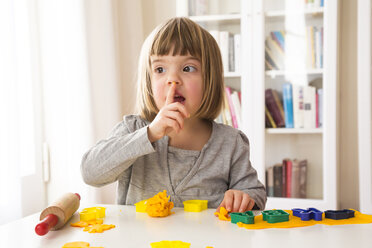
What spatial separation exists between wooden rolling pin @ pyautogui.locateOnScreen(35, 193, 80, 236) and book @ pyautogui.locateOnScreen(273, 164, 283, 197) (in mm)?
1744

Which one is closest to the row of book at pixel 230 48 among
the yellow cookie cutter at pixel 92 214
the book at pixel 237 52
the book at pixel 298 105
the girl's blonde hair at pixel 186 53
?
the book at pixel 237 52

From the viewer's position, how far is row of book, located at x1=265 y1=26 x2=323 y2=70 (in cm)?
226

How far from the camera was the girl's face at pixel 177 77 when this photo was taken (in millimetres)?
1072

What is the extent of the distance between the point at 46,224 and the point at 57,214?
0.05 metres

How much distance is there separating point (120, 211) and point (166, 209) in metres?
0.11

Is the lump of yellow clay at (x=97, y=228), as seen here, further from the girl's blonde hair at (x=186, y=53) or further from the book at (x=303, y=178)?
the book at (x=303, y=178)

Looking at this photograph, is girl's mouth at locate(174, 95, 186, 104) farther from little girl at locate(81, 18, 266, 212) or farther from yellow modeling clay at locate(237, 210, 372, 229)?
yellow modeling clay at locate(237, 210, 372, 229)

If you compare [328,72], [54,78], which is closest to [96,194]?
[54,78]

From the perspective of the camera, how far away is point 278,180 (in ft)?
7.75

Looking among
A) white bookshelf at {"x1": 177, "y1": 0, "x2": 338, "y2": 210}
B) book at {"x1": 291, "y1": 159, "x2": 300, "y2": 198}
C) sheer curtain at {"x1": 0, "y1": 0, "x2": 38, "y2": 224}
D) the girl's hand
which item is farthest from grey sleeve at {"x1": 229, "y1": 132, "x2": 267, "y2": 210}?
book at {"x1": 291, "y1": 159, "x2": 300, "y2": 198}

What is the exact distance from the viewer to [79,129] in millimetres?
2012

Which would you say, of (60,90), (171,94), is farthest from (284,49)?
(171,94)

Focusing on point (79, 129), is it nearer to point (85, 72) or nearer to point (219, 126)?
point (85, 72)

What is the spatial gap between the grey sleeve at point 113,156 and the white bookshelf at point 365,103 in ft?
5.21
